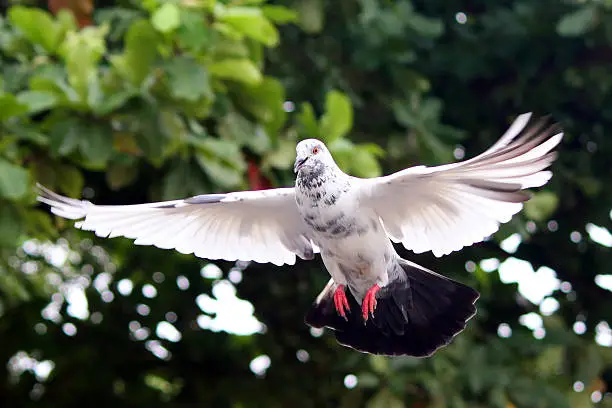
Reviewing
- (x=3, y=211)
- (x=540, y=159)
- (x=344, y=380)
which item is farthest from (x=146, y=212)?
(x=344, y=380)

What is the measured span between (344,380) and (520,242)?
4.94ft

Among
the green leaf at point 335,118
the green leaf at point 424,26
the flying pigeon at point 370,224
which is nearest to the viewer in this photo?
the flying pigeon at point 370,224

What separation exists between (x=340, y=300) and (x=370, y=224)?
15.3 inches

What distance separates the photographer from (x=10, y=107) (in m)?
4.50

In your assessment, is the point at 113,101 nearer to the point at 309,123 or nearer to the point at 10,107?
the point at 10,107

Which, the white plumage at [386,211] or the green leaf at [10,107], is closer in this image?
the white plumage at [386,211]

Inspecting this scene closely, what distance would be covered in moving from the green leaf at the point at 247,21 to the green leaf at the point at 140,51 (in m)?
0.34

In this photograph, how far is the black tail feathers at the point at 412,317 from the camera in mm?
3088

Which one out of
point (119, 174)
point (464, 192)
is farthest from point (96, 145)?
point (464, 192)

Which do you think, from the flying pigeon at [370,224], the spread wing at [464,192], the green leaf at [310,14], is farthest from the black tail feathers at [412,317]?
the green leaf at [310,14]

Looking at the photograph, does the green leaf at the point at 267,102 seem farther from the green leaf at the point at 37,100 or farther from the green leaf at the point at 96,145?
the green leaf at the point at 37,100

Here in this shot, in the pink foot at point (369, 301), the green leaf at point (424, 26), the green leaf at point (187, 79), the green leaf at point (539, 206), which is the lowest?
the green leaf at point (539, 206)

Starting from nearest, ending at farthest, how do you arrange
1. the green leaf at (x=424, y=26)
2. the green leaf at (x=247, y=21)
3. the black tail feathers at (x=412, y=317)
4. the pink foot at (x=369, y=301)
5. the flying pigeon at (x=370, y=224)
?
the flying pigeon at (x=370, y=224)
the pink foot at (x=369, y=301)
the black tail feathers at (x=412, y=317)
the green leaf at (x=247, y=21)
the green leaf at (x=424, y=26)

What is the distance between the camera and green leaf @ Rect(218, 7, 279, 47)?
4.66 m
